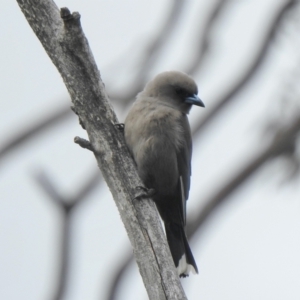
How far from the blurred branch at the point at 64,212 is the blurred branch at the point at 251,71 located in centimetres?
70

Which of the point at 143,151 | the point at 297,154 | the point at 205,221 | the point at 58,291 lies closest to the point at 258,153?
the point at 297,154

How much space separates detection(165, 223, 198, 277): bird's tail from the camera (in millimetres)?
4445

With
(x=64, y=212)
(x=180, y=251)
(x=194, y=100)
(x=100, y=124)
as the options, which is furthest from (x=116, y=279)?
(x=194, y=100)

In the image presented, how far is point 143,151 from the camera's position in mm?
4395

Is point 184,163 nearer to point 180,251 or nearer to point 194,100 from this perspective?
point 194,100

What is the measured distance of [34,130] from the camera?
12.2 feet

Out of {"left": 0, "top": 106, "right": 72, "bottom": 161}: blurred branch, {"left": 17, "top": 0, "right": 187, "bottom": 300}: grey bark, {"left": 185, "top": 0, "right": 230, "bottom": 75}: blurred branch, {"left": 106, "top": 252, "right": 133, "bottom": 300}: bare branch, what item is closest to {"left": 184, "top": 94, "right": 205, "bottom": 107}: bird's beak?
{"left": 185, "top": 0, "right": 230, "bottom": 75}: blurred branch

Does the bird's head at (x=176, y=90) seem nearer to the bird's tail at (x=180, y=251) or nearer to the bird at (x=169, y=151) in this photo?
the bird at (x=169, y=151)

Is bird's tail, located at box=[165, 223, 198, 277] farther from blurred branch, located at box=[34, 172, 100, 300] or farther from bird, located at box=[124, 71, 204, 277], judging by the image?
blurred branch, located at box=[34, 172, 100, 300]

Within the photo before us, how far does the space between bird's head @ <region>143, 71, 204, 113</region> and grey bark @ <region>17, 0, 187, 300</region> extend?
1376 millimetres

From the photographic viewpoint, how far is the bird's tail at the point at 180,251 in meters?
4.45

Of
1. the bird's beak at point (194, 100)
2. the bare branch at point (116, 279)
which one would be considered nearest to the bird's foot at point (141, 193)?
the bare branch at point (116, 279)

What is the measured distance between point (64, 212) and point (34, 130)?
2.33 ft

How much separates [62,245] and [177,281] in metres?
0.62
